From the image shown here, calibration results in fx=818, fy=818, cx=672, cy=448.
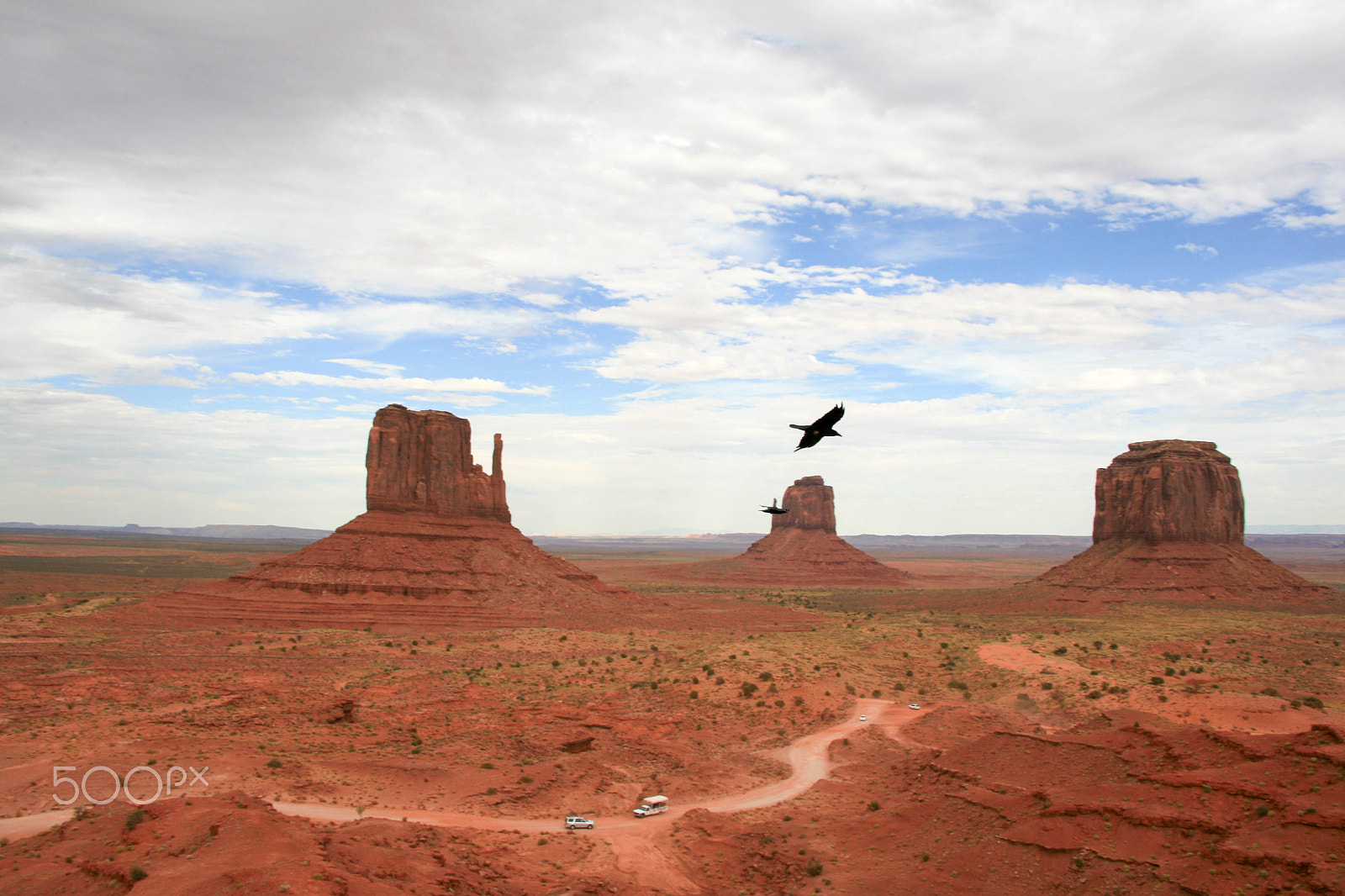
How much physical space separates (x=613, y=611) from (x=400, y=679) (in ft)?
110

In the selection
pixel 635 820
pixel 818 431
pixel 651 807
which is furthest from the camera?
pixel 651 807

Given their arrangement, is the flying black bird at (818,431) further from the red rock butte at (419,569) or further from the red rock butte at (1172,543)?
the red rock butte at (1172,543)

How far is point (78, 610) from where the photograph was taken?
69125mm

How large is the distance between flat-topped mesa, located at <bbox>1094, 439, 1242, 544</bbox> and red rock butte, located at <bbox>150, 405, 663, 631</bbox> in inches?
2065

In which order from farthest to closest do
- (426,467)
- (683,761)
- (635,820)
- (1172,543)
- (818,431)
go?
(1172,543), (426,467), (683,761), (635,820), (818,431)

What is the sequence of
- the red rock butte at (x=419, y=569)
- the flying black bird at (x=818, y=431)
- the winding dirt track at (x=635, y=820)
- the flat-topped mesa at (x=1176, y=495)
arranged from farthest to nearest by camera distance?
the flat-topped mesa at (x=1176, y=495), the red rock butte at (x=419, y=569), the winding dirt track at (x=635, y=820), the flying black bird at (x=818, y=431)

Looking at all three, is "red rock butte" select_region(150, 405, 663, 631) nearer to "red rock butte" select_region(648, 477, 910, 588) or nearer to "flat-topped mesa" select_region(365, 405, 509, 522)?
"flat-topped mesa" select_region(365, 405, 509, 522)

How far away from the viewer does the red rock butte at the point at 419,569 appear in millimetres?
68062

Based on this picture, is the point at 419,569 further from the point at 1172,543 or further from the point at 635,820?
the point at 1172,543

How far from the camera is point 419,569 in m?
74.6

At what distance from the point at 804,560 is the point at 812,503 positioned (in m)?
14.4

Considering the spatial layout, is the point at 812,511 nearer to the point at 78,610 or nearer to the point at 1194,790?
the point at 78,610

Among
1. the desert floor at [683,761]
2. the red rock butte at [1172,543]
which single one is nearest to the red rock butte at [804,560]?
the red rock butte at [1172,543]

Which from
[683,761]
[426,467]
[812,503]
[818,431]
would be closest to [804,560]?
[812,503]
